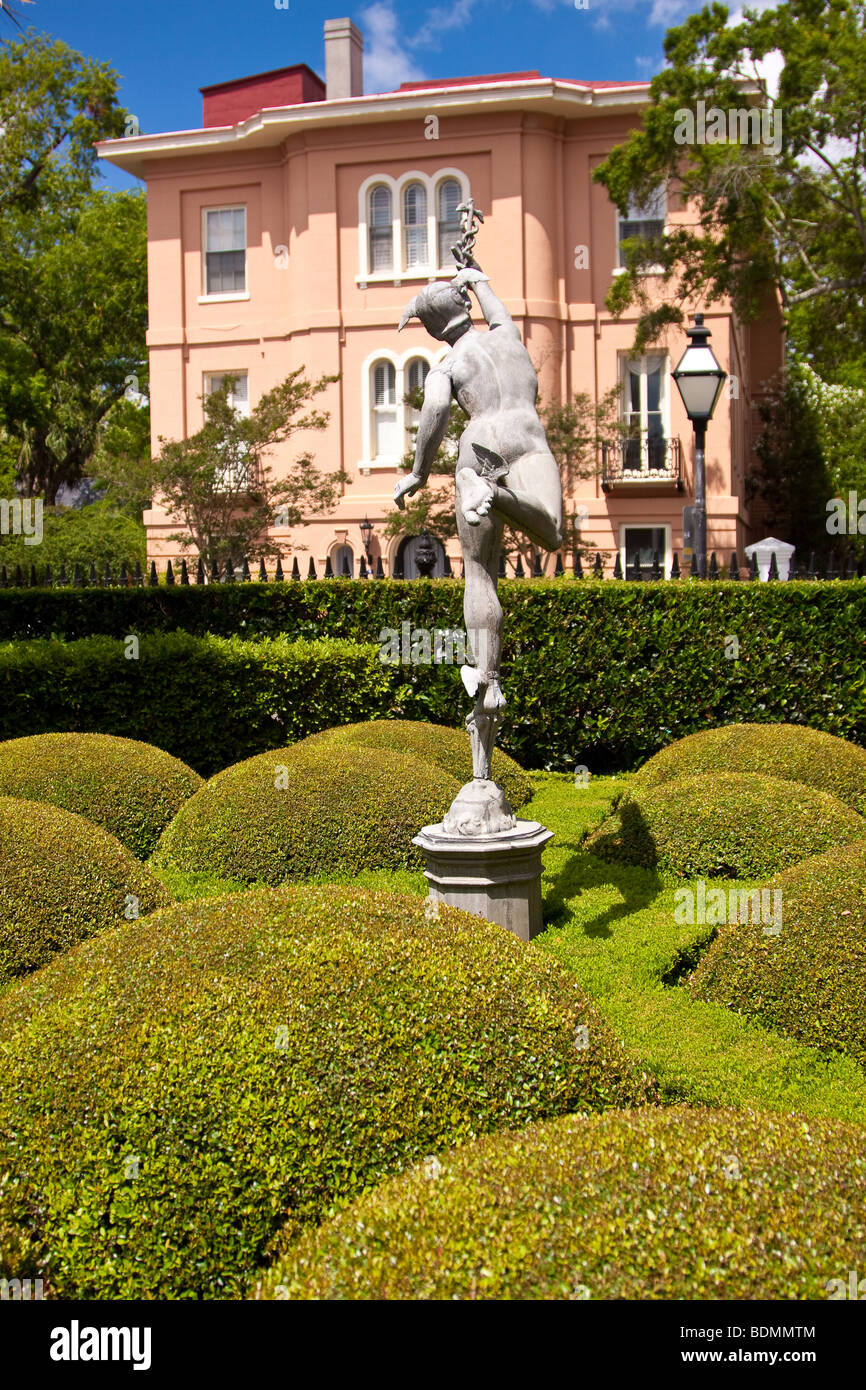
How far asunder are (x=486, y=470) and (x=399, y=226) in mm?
22238

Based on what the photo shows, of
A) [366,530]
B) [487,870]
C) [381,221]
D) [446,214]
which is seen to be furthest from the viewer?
[381,221]

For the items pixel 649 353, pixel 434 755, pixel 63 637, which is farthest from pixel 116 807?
pixel 649 353

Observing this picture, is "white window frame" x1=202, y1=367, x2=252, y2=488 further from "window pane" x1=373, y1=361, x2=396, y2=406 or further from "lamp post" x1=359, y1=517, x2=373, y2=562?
"lamp post" x1=359, y1=517, x2=373, y2=562

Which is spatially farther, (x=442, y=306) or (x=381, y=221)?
(x=381, y=221)

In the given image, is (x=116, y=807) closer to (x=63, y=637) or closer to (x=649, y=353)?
(x=63, y=637)

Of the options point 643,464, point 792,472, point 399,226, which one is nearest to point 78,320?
point 399,226

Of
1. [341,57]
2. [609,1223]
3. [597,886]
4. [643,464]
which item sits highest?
[341,57]

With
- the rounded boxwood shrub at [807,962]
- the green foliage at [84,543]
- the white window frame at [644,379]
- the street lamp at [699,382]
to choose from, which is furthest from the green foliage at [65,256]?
the rounded boxwood shrub at [807,962]

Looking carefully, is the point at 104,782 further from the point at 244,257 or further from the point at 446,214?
the point at 244,257

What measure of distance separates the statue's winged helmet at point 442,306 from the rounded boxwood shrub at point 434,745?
322 centimetres

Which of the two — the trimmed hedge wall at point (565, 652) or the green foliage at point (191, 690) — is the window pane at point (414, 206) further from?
the green foliage at point (191, 690)

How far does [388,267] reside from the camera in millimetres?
26250

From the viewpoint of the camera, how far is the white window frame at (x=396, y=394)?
2598cm

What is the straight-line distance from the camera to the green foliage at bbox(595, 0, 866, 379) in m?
19.3
